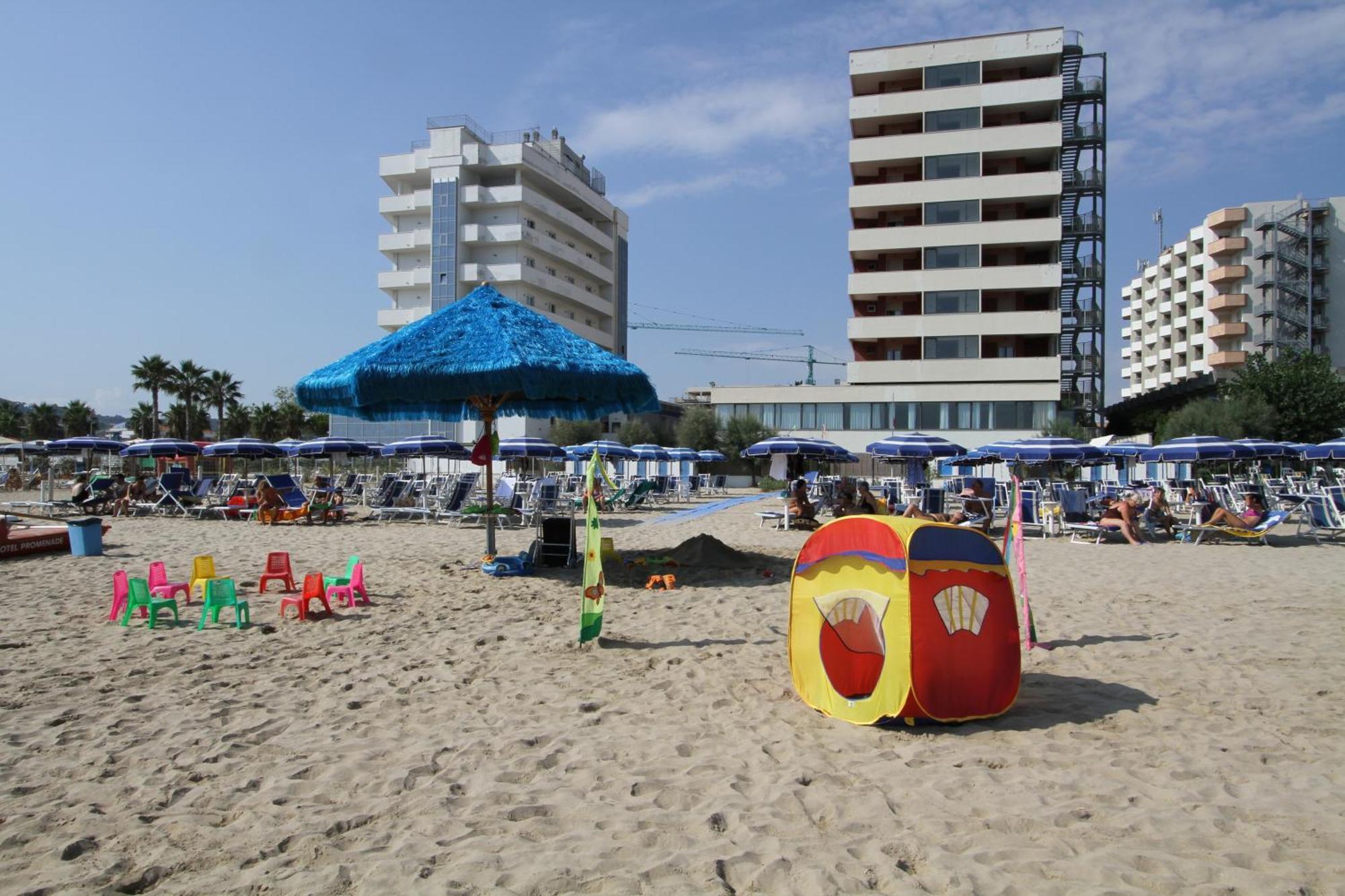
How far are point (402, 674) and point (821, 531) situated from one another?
9.22 feet

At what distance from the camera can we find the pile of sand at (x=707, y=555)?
10.3 metres

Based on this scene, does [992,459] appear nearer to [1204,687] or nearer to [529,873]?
[1204,687]

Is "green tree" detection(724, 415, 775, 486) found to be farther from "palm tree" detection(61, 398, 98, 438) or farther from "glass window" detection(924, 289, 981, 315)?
"palm tree" detection(61, 398, 98, 438)

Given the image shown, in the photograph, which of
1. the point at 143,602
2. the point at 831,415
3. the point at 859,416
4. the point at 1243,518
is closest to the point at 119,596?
the point at 143,602

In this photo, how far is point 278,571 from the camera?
28.4 feet

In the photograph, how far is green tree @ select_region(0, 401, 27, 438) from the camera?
57.7 meters

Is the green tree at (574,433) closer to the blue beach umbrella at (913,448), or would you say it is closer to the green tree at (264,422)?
the green tree at (264,422)

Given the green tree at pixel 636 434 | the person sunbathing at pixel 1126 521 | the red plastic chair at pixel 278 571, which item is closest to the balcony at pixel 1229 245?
the green tree at pixel 636 434

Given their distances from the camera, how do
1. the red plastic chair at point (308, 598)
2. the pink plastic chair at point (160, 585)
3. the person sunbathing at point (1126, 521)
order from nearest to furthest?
the red plastic chair at point (308, 598) < the pink plastic chair at point (160, 585) < the person sunbathing at point (1126, 521)

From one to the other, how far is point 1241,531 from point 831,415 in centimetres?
3311

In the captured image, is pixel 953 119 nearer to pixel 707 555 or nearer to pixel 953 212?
pixel 953 212

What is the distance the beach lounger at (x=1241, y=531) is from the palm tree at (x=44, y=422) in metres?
67.0

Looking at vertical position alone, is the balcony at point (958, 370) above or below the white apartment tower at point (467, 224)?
below

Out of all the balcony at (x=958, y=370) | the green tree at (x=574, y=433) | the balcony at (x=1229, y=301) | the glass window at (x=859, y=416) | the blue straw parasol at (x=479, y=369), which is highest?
the balcony at (x=1229, y=301)
